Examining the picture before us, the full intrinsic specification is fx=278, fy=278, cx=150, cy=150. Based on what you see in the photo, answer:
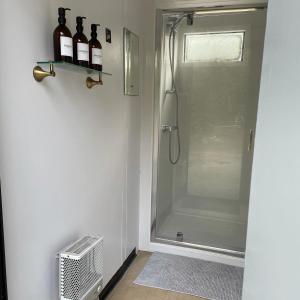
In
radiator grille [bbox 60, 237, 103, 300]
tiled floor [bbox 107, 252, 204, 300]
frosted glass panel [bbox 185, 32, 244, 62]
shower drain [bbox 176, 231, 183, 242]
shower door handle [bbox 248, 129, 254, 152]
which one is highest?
frosted glass panel [bbox 185, 32, 244, 62]

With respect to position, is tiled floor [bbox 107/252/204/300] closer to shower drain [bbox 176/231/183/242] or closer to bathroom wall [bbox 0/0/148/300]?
bathroom wall [bbox 0/0/148/300]

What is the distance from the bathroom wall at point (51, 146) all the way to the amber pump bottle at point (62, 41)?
0.04 metres

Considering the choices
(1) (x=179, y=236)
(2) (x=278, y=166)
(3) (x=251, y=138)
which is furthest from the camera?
(1) (x=179, y=236)

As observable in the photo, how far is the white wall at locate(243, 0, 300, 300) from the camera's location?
1.07 meters

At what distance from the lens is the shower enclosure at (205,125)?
2662 mm

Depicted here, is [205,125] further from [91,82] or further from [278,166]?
[278,166]

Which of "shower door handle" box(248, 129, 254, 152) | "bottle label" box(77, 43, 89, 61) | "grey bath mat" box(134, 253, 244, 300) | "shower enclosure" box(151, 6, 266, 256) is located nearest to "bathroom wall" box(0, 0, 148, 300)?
"bottle label" box(77, 43, 89, 61)

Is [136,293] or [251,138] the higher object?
[251,138]

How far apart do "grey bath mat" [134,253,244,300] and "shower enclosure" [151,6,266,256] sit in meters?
0.20

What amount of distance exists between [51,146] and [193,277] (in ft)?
5.62

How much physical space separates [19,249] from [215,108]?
7.57 ft

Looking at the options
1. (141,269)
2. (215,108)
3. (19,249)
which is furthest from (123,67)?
(141,269)

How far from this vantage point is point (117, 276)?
89.4 inches

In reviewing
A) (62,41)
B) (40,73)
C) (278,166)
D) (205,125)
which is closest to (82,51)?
(62,41)
